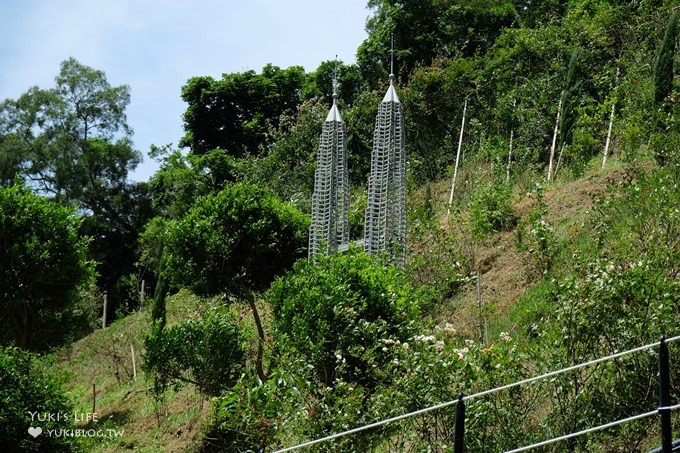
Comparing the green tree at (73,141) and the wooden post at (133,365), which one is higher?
the green tree at (73,141)

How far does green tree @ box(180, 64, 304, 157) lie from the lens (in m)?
22.7

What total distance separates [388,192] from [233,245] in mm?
1880

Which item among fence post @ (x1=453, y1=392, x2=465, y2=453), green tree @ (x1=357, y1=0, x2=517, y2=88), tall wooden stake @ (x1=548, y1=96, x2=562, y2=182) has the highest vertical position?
green tree @ (x1=357, y1=0, x2=517, y2=88)

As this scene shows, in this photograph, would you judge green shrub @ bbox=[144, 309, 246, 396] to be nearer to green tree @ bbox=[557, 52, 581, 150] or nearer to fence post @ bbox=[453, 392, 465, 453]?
fence post @ bbox=[453, 392, 465, 453]

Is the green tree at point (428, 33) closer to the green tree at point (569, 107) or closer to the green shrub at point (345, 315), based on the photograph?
the green tree at point (569, 107)

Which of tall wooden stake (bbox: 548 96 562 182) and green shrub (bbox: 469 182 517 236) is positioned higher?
tall wooden stake (bbox: 548 96 562 182)

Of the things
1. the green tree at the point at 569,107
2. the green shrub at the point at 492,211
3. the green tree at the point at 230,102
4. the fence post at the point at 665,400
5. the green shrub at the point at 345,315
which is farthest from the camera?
the green tree at the point at 230,102

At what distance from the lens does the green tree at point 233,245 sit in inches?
424

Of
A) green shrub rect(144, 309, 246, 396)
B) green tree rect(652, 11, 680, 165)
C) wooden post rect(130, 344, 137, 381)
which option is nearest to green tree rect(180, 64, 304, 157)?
wooden post rect(130, 344, 137, 381)

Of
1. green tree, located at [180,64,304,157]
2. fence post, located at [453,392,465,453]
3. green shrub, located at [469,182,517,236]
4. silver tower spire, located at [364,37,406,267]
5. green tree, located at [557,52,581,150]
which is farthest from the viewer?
green tree, located at [180,64,304,157]

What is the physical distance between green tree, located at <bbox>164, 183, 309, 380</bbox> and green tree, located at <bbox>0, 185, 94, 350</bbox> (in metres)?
1.75

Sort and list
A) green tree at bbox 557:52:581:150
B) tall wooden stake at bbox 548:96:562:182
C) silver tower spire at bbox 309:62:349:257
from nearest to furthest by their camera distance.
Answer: silver tower spire at bbox 309:62:349:257, tall wooden stake at bbox 548:96:562:182, green tree at bbox 557:52:581:150

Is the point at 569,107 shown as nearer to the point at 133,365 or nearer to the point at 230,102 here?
the point at 133,365

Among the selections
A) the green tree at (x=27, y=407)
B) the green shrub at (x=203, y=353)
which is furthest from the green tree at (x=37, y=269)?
the green tree at (x=27, y=407)
